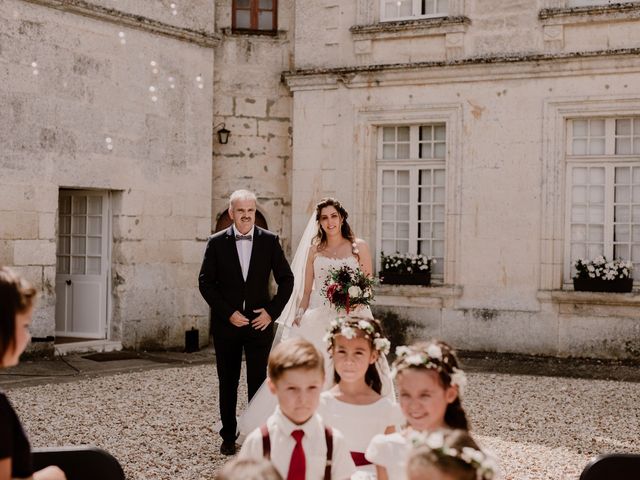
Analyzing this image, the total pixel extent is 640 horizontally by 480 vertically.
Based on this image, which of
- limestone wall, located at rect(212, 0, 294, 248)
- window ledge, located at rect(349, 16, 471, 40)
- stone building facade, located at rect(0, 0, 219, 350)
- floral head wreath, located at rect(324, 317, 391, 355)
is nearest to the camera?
floral head wreath, located at rect(324, 317, 391, 355)

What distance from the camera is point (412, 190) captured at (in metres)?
11.3

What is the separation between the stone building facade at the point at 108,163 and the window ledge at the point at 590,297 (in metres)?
4.35

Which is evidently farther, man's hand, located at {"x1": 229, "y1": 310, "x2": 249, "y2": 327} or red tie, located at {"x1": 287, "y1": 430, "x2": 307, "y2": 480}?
man's hand, located at {"x1": 229, "y1": 310, "x2": 249, "y2": 327}

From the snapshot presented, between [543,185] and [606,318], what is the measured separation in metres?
1.69

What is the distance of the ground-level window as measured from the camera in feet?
39.0

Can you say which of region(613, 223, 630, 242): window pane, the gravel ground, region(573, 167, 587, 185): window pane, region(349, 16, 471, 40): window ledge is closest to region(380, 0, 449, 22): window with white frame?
region(349, 16, 471, 40): window ledge

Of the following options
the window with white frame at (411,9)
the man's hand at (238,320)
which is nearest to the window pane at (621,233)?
the window with white frame at (411,9)

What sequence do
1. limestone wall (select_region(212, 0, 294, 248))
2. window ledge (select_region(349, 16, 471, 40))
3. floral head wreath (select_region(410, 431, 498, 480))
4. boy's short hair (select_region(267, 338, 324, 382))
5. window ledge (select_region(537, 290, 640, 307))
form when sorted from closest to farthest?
floral head wreath (select_region(410, 431, 498, 480)) < boy's short hair (select_region(267, 338, 324, 382)) < window ledge (select_region(537, 290, 640, 307)) < window ledge (select_region(349, 16, 471, 40)) < limestone wall (select_region(212, 0, 294, 248))

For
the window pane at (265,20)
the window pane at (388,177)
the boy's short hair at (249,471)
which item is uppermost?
the window pane at (265,20)

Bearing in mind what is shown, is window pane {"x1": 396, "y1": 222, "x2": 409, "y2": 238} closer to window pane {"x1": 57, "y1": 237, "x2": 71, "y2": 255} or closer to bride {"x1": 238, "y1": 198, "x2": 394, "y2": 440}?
window pane {"x1": 57, "y1": 237, "x2": 71, "y2": 255}

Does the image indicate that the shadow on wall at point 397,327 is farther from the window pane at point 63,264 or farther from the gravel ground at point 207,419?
the window pane at point 63,264

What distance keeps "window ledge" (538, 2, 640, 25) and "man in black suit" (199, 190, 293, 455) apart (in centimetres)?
585

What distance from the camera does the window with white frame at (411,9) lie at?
11109mm

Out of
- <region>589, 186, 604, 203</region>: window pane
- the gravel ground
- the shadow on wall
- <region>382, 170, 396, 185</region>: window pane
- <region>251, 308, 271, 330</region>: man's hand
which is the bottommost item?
Result: the gravel ground
